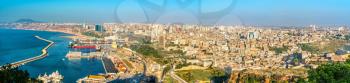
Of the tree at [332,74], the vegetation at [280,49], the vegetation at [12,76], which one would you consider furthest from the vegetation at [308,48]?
the vegetation at [12,76]

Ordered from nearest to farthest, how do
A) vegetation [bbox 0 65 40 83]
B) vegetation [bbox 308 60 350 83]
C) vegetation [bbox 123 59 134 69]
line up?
vegetation [bbox 308 60 350 83] → vegetation [bbox 0 65 40 83] → vegetation [bbox 123 59 134 69]

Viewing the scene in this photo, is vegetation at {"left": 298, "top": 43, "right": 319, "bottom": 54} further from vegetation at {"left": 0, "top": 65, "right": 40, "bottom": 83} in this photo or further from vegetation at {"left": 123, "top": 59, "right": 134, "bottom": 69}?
vegetation at {"left": 0, "top": 65, "right": 40, "bottom": 83}

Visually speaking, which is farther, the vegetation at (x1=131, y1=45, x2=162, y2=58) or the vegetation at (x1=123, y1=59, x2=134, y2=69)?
the vegetation at (x1=131, y1=45, x2=162, y2=58)

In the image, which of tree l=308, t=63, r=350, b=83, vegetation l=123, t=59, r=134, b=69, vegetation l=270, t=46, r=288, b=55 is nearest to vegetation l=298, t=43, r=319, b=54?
vegetation l=270, t=46, r=288, b=55

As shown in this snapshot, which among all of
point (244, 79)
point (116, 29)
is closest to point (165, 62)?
point (244, 79)

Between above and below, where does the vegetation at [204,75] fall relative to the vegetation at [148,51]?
above

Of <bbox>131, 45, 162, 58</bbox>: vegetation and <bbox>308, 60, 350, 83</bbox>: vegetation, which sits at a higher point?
<bbox>308, 60, 350, 83</bbox>: vegetation

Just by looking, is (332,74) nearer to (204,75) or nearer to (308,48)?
(204,75)

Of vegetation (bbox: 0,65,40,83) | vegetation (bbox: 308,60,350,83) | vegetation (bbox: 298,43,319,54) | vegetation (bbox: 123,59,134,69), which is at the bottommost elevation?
vegetation (bbox: 123,59,134,69)

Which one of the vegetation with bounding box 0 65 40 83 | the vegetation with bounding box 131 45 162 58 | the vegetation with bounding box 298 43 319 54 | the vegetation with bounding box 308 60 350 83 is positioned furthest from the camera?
the vegetation with bounding box 298 43 319 54

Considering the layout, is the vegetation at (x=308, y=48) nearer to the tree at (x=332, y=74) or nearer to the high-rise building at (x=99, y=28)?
the tree at (x=332, y=74)

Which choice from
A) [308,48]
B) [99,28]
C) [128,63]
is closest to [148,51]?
[128,63]
